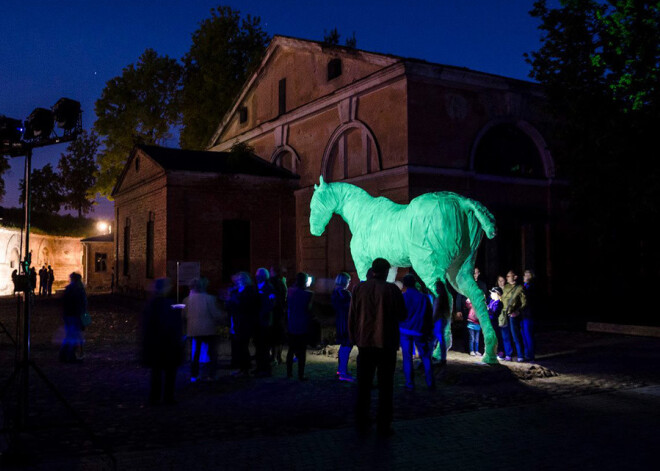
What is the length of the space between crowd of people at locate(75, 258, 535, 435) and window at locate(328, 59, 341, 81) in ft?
40.6

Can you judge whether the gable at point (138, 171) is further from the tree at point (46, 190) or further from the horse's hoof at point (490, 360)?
the tree at point (46, 190)

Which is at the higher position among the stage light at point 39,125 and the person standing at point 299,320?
the stage light at point 39,125

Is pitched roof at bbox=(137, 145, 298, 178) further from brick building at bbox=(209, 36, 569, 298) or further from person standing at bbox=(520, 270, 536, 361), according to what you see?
person standing at bbox=(520, 270, 536, 361)

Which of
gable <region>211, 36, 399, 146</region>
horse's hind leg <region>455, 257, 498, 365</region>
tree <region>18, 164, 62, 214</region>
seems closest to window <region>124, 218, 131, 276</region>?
gable <region>211, 36, 399, 146</region>

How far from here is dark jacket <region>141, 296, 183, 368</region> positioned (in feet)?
23.9

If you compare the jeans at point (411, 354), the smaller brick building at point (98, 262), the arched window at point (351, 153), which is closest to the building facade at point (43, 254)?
the smaller brick building at point (98, 262)

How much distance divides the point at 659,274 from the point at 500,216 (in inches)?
252

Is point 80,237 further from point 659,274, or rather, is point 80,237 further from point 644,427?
point 644,427

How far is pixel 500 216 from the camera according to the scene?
1947cm

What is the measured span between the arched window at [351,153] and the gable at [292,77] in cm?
175

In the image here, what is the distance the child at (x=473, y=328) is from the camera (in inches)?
417

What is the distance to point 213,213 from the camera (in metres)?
22.3

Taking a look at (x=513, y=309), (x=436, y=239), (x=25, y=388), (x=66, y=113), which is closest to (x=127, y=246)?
(x=436, y=239)

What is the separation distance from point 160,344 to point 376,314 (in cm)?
280
